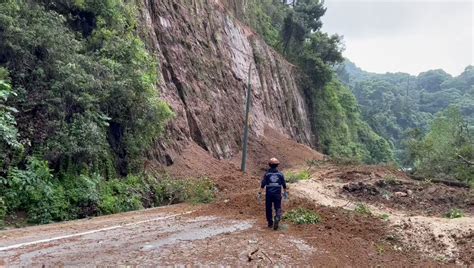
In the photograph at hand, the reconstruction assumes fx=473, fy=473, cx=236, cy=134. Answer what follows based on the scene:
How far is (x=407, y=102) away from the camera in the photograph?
344ft

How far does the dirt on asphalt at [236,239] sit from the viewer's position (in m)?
7.43

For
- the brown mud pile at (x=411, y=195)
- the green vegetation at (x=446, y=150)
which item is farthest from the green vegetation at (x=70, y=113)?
the green vegetation at (x=446, y=150)

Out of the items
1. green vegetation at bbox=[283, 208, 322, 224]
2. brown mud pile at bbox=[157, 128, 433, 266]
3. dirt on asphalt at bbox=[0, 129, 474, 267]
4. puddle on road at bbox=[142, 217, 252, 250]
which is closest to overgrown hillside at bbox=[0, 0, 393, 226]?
dirt on asphalt at bbox=[0, 129, 474, 267]

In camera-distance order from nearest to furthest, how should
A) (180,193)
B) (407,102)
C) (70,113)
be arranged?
(70,113), (180,193), (407,102)

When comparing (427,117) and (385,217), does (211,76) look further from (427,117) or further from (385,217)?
(427,117)

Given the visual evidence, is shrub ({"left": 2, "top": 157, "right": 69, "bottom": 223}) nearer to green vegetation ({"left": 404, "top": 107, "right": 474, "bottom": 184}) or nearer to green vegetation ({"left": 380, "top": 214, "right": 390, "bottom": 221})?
green vegetation ({"left": 380, "top": 214, "right": 390, "bottom": 221})

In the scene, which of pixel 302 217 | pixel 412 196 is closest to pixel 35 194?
pixel 302 217

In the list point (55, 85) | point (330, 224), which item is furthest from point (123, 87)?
point (330, 224)

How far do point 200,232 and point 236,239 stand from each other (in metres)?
1.05

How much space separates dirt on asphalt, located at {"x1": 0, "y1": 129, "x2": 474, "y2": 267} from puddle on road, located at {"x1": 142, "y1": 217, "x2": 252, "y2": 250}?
18mm

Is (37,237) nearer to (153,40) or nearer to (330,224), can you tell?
(330,224)

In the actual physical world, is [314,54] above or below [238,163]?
above

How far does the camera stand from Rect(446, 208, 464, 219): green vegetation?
Answer: 486 inches

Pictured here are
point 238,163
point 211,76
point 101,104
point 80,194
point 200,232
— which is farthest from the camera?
point 211,76
